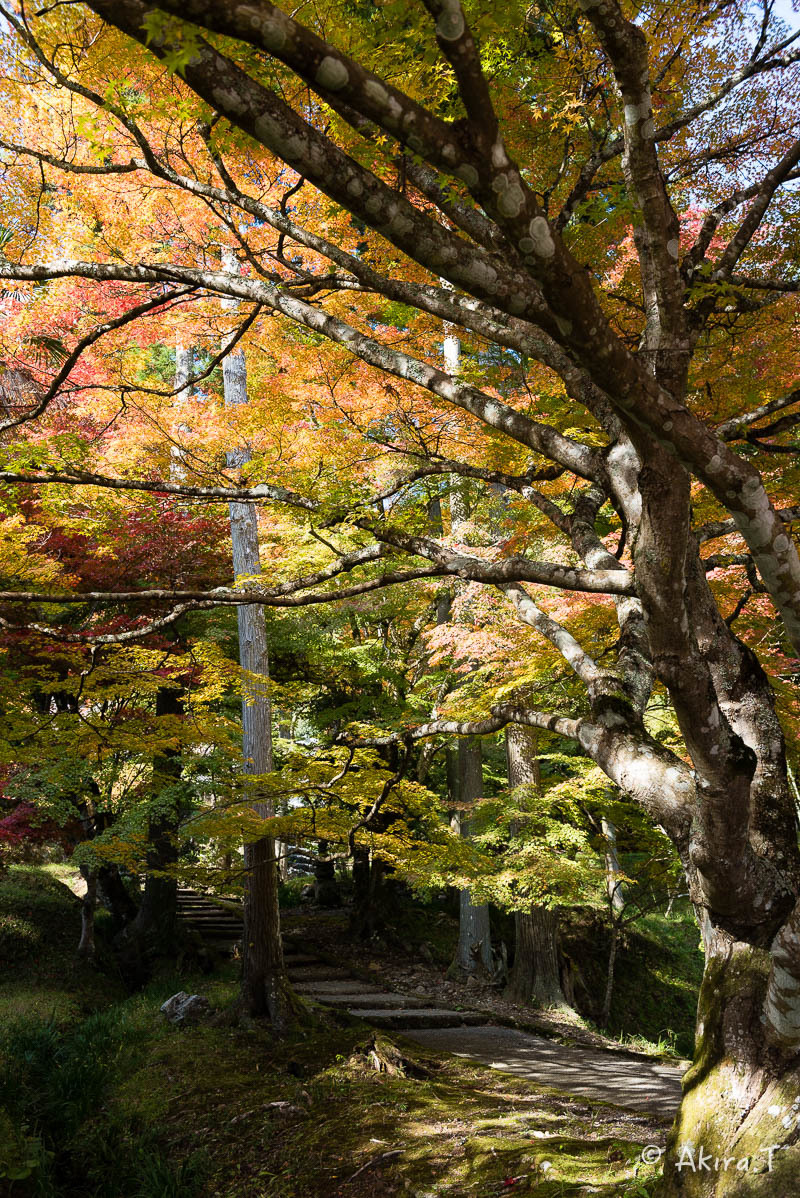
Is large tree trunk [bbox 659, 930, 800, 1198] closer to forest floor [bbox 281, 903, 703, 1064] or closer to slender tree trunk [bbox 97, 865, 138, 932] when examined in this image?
forest floor [bbox 281, 903, 703, 1064]

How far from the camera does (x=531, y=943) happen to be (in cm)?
1097

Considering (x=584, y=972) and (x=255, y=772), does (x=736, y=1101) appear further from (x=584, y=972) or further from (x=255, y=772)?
(x=584, y=972)

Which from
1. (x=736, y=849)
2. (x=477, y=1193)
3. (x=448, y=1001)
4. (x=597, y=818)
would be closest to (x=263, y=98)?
(x=736, y=849)

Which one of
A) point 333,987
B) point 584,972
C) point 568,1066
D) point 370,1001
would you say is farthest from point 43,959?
point 584,972

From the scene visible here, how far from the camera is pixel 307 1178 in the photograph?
174 inches

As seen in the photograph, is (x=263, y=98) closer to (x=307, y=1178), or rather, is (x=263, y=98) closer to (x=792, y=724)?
(x=307, y=1178)

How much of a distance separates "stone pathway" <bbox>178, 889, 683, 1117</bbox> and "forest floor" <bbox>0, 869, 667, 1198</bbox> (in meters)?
0.65

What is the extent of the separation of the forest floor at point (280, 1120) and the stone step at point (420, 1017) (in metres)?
0.70

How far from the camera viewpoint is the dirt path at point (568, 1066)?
6.39 meters

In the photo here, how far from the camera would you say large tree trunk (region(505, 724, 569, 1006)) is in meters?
10.7

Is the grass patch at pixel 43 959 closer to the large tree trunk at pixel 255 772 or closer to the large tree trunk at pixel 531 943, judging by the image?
the large tree trunk at pixel 255 772

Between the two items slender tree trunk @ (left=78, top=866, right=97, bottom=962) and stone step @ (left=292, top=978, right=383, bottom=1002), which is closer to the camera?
stone step @ (left=292, top=978, right=383, bottom=1002)

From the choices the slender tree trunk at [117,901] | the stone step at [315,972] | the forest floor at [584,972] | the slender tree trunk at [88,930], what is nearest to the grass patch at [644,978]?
the forest floor at [584,972]

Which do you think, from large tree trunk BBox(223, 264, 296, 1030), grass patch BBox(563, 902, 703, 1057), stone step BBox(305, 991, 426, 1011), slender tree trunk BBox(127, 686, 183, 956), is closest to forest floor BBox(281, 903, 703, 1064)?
grass patch BBox(563, 902, 703, 1057)
